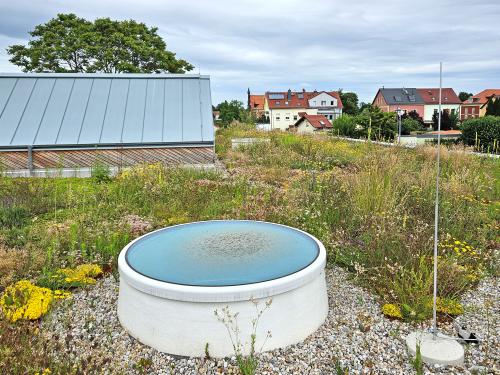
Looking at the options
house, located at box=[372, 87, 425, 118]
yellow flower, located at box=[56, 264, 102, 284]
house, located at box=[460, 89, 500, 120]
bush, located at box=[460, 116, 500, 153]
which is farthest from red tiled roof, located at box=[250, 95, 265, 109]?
yellow flower, located at box=[56, 264, 102, 284]

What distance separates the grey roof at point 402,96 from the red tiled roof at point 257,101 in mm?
18800

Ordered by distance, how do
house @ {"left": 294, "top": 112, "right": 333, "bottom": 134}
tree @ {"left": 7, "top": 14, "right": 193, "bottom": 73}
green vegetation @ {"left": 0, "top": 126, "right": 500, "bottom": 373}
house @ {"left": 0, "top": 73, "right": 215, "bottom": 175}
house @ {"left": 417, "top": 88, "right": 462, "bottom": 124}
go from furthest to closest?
house @ {"left": 417, "top": 88, "right": 462, "bottom": 124}, house @ {"left": 294, "top": 112, "right": 333, "bottom": 134}, tree @ {"left": 7, "top": 14, "right": 193, "bottom": 73}, house @ {"left": 0, "top": 73, "right": 215, "bottom": 175}, green vegetation @ {"left": 0, "top": 126, "right": 500, "bottom": 373}

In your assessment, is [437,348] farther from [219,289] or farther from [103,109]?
[103,109]

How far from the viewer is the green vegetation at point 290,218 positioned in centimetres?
366

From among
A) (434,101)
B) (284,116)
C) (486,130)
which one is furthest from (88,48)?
(434,101)

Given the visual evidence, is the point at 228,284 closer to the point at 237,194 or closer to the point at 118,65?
the point at 237,194

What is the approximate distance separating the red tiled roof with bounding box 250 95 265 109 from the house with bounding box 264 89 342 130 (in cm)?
930

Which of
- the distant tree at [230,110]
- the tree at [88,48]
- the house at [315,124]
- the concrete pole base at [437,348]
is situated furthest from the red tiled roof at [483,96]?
the concrete pole base at [437,348]

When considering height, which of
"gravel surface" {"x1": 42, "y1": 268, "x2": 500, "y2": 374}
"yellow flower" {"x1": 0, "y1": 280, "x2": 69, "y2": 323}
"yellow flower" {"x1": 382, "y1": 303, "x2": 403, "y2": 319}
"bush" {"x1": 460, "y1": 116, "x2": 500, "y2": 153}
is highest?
"bush" {"x1": 460, "y1": 116, "x2": 500, "y2": 153}

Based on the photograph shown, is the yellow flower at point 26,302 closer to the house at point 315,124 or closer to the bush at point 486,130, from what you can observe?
the bush at point 486,130

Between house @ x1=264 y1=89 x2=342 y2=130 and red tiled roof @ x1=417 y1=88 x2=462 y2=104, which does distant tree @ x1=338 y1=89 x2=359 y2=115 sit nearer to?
house @ x1=264 y1=89 x2=342 y2=130

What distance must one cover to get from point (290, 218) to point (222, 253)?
5.96 feet

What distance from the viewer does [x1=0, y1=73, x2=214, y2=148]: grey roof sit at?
944 centimetres

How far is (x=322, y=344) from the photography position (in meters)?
2.98
